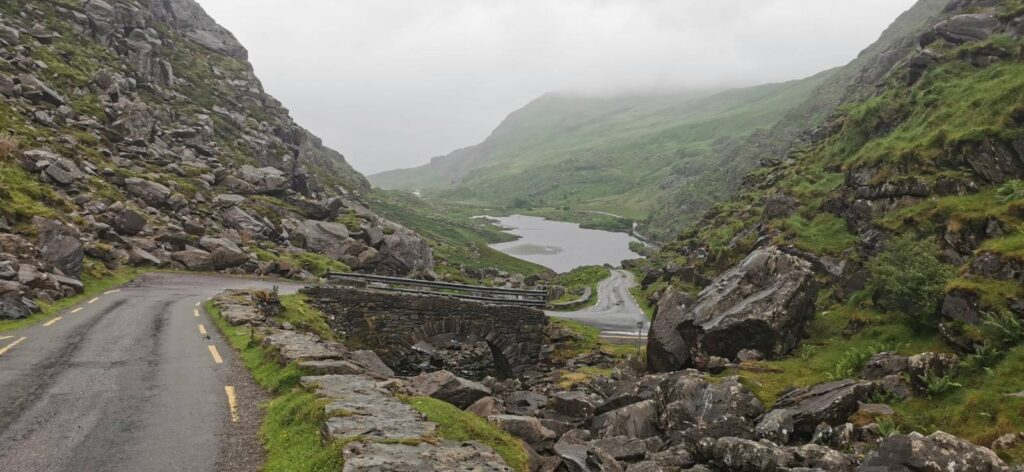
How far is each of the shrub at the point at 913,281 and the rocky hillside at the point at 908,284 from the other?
Answer: 0.05 meters

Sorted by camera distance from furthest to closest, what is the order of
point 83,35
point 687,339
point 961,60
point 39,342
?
point 83,35 → point 961,60 → point 687,339 → point 39,342

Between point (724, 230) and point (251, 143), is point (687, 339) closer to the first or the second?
point (724, 230)

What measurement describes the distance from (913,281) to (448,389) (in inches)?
637

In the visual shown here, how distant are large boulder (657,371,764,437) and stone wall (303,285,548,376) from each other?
1857 cm

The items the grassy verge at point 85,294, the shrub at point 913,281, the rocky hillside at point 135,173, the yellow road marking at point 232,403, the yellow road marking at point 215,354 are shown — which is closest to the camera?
the yellow road marking at point 232,403

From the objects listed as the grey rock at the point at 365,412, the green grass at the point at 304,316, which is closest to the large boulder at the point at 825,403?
the grey rock at the point at 365,412

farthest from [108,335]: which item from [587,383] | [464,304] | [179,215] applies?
[179,215]

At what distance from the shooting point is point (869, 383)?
14.8 m

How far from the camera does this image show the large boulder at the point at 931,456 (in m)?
9.54

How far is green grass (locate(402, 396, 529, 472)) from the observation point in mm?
11227

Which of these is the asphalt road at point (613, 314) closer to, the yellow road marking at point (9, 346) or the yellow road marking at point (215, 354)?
the yellow road marking at point (215, 354)

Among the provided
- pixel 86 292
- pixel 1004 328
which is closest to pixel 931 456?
pixel 1004 328

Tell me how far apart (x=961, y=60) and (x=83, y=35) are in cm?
10955

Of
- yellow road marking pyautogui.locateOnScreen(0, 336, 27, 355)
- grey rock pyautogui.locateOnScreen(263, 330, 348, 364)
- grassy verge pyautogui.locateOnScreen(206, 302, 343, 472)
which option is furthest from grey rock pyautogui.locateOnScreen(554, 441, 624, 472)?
yellow road marking pyautogui.locateOnScreen(0, 336, 27, 355)
